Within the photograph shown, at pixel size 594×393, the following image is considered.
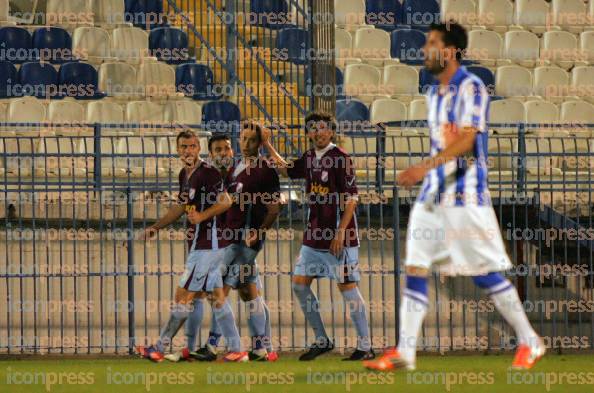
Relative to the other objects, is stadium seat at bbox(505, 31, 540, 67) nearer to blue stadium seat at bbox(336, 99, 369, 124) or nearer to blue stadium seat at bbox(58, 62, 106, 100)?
blue stadium seat at bbox(336, 99, 369, 124)

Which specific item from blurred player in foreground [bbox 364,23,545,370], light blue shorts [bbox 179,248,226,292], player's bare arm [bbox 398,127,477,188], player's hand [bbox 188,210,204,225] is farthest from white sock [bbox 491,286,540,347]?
light blue shorts [bbox 179,248,226,292]

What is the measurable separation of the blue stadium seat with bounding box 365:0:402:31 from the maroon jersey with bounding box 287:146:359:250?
10.2 m

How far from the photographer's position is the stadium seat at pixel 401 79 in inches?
765

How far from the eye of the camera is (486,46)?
2081 centimetres

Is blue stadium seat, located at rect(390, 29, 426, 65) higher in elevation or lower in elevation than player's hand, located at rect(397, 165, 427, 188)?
higher

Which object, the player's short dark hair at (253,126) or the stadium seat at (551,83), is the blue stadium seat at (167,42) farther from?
the player's short dark hair at (253,126)

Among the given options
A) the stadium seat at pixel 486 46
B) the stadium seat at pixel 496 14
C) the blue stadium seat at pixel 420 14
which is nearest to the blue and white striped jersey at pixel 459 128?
the stadium seat at pixel 486 46

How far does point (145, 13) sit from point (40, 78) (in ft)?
7.08

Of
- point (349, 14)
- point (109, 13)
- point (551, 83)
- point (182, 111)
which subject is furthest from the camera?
point (349, 14)

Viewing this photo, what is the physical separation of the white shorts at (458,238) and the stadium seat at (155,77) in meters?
10.2

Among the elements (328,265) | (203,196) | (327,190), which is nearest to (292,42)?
(327,190)

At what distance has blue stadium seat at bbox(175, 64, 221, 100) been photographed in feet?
58.0

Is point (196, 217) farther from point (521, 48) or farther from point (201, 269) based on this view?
point (521, 48)

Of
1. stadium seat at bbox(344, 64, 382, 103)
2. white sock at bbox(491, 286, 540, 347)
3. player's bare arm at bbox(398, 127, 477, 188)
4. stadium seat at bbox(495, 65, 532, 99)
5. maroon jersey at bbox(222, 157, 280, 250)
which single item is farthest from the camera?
stadium seat at bbox(495, 65, 532, 99)
